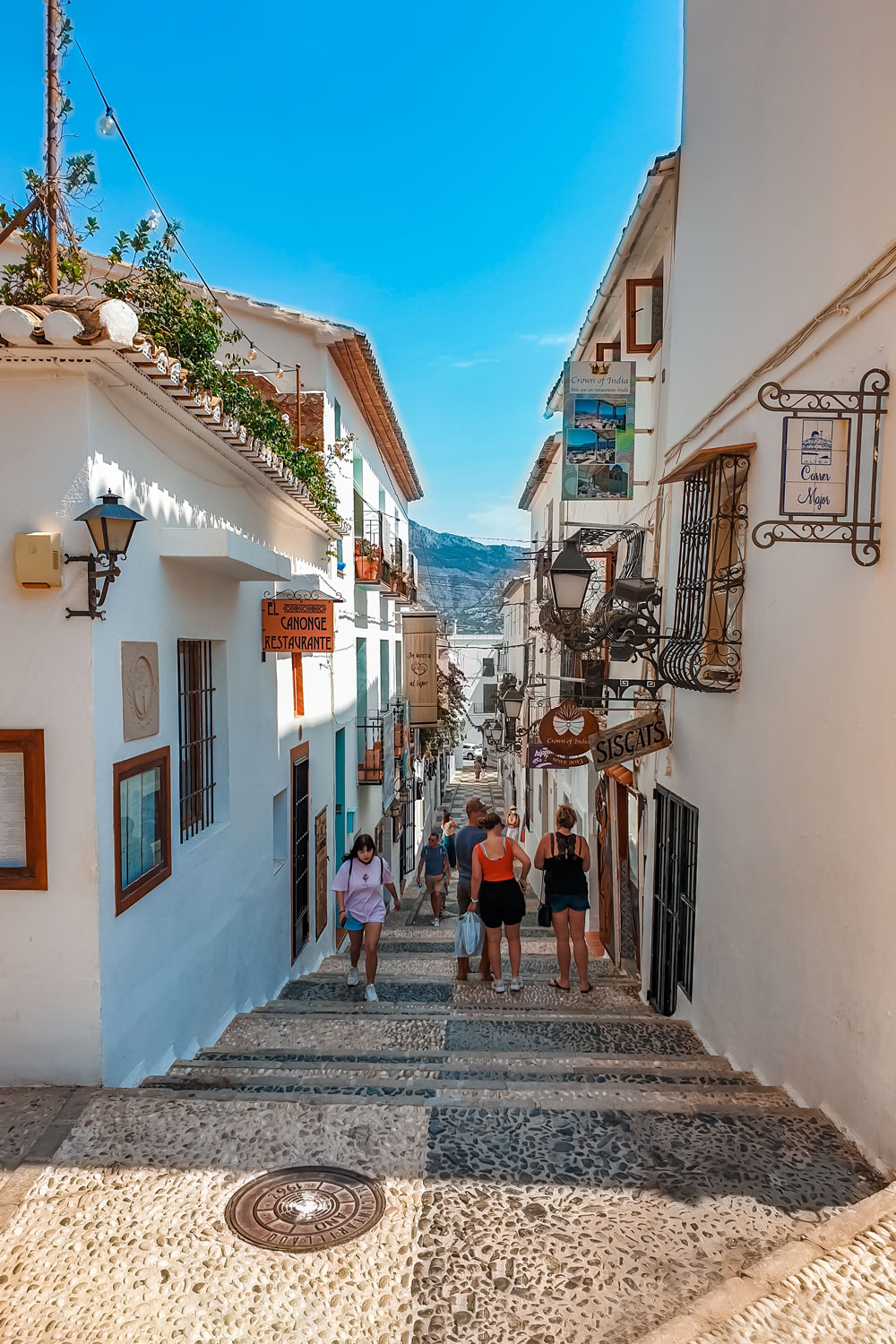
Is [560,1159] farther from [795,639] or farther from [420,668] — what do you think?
[420,668]

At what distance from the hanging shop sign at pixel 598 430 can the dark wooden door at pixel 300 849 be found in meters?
4.22

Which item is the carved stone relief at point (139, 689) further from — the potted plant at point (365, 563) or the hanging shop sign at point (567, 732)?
the potted plant at point (365, 563)

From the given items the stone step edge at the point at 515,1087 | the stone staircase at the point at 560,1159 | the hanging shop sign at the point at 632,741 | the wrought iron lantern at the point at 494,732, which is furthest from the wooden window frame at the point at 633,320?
the wrought iron lantern at the point at 494,732

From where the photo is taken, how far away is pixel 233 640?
7.46m

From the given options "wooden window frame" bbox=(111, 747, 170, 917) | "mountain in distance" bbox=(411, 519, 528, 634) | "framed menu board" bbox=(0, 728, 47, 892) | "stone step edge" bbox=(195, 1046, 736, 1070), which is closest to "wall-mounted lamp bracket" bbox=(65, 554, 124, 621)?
"framed menu board" bbox=(0, 728, 47, 892)

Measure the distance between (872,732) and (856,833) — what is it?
0.49 meters

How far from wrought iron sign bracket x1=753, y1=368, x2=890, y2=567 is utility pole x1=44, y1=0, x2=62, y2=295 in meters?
3.74

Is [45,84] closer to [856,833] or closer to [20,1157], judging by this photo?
[20,1157]

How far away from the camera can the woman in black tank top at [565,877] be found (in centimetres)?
740

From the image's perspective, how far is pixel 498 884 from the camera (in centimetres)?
752

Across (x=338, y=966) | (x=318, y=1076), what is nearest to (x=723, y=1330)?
(x=318, y=1076)

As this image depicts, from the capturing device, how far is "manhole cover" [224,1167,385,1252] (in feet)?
11.0

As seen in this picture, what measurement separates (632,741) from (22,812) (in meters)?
5.03

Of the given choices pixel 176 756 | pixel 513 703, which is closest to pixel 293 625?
pixel 176 756
